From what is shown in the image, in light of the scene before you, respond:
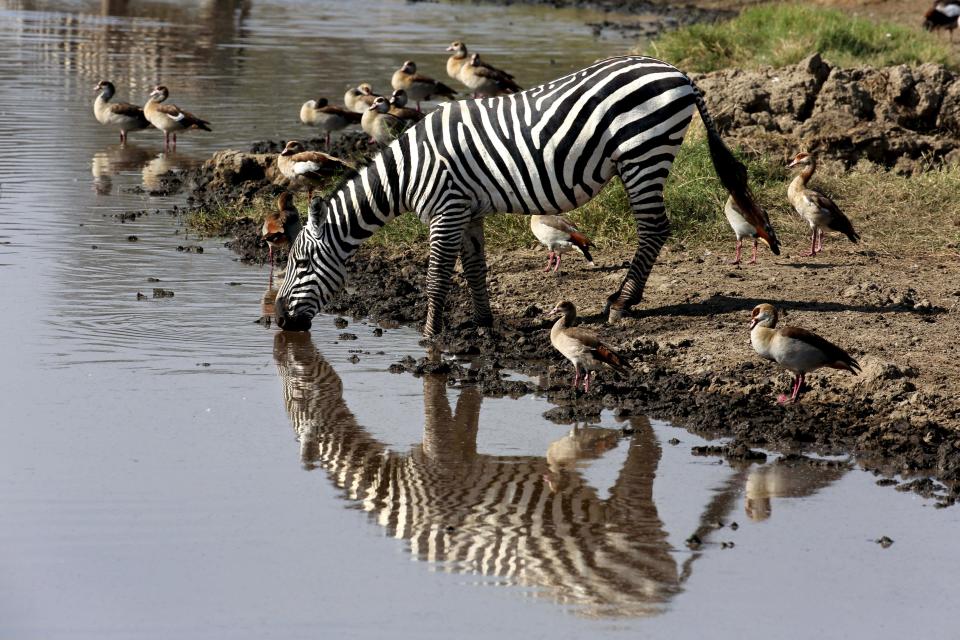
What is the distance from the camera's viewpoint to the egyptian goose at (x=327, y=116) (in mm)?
18500

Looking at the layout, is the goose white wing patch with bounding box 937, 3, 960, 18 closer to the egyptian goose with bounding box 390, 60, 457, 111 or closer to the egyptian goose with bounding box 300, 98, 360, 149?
the egyptian goose with bounding box 390, 60, 457, 111

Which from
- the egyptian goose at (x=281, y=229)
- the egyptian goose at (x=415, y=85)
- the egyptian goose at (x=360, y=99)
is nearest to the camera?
the egyptian goose at (x=281, y=229)

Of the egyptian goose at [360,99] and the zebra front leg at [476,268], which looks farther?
the egyptian goose at [360,99]

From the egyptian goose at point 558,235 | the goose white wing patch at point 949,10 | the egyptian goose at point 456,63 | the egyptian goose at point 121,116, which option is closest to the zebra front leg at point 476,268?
the egyptian goose at point 558,235

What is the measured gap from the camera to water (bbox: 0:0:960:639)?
6270 millimetres

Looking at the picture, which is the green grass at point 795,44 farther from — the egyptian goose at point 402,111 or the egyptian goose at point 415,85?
the egyptian goose at point 402,111

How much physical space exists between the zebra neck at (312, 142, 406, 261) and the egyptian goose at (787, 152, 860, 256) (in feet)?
11.4

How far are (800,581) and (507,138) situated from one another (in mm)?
4921

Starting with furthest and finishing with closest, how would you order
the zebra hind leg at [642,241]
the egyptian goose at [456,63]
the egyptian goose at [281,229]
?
the egyptian goose at [456,63] → the egyptian goose at [281,229] → the zebra hind leg at [642,241]

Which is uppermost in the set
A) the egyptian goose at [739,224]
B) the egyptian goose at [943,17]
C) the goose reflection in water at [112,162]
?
the egyptian goose at [943,17]

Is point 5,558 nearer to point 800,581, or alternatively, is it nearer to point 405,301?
point 800,581

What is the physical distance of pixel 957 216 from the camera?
512 inches

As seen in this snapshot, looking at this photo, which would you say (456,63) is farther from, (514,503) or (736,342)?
(514,503)

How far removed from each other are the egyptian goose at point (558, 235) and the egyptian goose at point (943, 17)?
756 inches
